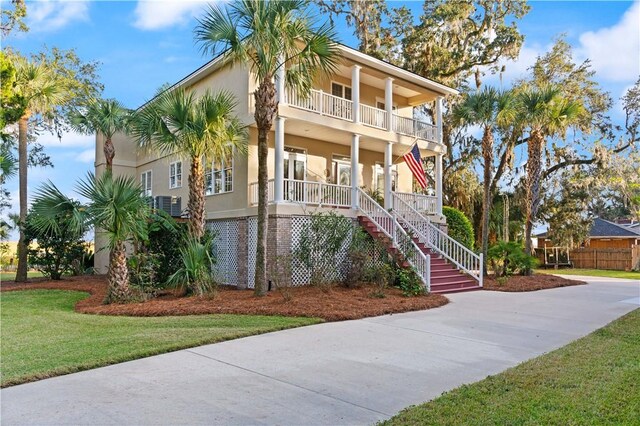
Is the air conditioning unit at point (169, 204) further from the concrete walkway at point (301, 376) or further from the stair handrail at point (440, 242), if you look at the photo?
the concrete walkway at point (301, 376)

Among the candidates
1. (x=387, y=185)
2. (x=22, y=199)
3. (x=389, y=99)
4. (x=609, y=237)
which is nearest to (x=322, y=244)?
(x=387, y=185)

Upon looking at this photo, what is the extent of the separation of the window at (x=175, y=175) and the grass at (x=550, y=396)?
17084 millimetres

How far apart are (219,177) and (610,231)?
103ft

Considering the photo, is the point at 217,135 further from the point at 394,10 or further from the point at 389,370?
the point at 394,10

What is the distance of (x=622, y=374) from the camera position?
5332 mm

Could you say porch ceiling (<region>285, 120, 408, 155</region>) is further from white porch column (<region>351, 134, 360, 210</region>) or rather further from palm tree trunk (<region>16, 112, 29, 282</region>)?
palm tree trunk (<region>16, 112, 29, 282</region>)

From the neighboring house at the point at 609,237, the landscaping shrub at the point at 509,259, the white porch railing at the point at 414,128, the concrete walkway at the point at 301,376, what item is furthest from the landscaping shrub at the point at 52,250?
the neighboring house at the point at 609,237

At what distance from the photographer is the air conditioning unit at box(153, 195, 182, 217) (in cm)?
1827

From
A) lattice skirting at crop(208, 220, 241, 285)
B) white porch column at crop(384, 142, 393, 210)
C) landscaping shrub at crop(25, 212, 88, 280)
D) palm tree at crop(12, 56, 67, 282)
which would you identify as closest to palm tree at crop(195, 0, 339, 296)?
lattice skirting at crop(208, 220, 241, 285)

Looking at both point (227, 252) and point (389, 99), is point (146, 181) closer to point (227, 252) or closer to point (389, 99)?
point (227, 252)

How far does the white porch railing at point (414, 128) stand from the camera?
19173mm

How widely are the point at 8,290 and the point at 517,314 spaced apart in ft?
51.3

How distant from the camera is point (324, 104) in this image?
16.3 m

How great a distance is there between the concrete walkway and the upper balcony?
8.56 meters
